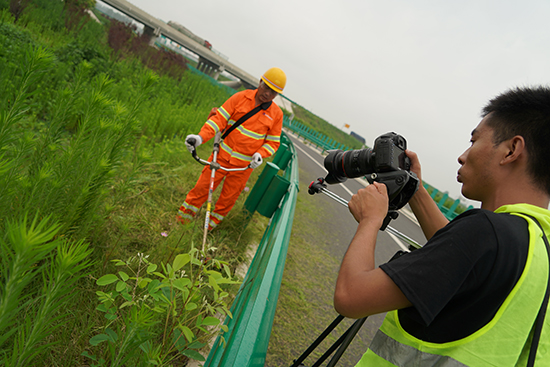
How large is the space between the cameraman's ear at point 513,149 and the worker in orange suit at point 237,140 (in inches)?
113

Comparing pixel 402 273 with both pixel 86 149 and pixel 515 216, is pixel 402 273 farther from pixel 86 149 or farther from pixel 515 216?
pixel 86 149

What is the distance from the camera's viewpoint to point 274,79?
3.93 m

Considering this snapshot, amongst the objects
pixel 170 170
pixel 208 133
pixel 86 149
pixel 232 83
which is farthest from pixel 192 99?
pixel 232 83

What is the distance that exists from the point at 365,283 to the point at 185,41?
165ft

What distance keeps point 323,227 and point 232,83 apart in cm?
4583

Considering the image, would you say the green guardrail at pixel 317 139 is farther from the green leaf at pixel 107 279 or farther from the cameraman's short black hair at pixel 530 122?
the green leaf at pixel 107 279

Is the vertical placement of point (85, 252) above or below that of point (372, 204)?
below

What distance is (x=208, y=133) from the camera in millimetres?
3719

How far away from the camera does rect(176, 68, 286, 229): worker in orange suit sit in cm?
390

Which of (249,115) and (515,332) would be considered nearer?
(515,332)

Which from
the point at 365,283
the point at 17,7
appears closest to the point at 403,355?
the point at 365,283

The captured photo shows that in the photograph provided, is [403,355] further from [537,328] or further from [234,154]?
[234,154]

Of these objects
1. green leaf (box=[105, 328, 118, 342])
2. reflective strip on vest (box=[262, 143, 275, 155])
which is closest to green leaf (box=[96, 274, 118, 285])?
green leaf (box=[105, 328, 118, 342])

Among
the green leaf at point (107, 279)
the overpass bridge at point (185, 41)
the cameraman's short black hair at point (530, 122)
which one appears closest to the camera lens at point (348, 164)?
the cameraman's short black hair at point (530, 122)
